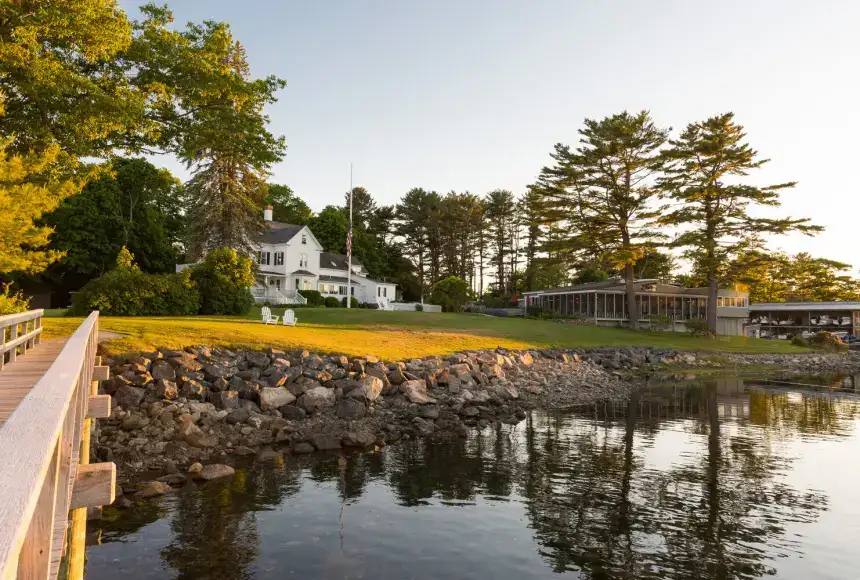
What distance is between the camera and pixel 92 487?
5.10m

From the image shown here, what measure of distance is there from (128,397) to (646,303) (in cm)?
4991

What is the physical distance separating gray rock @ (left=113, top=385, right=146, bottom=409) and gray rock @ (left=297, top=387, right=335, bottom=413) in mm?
3957

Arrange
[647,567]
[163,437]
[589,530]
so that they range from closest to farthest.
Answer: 1. [647,567]
2. [589,530]
3. [163,437]

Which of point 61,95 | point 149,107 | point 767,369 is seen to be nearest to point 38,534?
point 61,95

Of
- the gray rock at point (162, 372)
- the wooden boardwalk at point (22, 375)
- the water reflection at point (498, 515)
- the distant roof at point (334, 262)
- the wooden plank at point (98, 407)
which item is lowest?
the water reflection at point (498, 515)

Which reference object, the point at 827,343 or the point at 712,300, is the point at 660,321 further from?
the point at 827,343

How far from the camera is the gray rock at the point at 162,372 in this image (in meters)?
14.9

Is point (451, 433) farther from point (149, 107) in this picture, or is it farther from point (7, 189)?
point (149, 107)

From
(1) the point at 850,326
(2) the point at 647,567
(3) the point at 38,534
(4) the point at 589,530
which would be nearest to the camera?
(3) the point at 38,534

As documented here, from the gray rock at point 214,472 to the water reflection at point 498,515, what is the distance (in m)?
0.32

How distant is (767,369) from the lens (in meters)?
35.6

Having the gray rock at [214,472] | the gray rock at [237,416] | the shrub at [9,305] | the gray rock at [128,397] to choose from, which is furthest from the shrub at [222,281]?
the gray rock at [214,472]

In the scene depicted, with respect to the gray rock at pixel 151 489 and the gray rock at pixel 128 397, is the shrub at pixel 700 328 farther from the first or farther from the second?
the gray rock at pixel 151 489

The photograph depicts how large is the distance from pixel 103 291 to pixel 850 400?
3207cm
